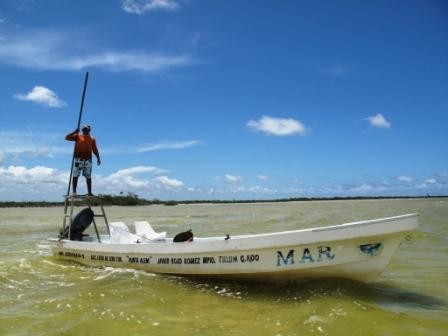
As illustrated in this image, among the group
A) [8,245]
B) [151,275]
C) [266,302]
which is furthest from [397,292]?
[8,245]

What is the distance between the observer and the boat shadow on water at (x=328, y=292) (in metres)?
7.60

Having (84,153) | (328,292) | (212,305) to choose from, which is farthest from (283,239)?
(84,153)

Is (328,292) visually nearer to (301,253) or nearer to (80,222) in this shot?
(301,253)

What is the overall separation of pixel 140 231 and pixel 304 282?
5.54 m

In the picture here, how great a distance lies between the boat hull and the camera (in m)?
7.31

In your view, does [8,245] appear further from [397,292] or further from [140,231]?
[397,292]

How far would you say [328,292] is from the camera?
25.3 feet

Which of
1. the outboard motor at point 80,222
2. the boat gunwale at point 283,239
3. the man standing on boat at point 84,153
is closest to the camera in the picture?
the boat gunwale at point 283,239

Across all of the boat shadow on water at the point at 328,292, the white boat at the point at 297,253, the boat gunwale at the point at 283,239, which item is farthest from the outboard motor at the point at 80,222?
the boat shadow on water at the point at 328,292

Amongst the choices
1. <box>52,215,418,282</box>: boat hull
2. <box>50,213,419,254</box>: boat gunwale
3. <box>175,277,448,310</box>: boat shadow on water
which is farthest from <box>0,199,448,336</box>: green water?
<box>50,213,419,254</box>: boat gunwale

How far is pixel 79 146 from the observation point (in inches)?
437

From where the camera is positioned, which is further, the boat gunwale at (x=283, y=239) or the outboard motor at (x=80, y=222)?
the outboard motor at (x=80, y=222)

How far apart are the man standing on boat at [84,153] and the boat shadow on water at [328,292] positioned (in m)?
4.30

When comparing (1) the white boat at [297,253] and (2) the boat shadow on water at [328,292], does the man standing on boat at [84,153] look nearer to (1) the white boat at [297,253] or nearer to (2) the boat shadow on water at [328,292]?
(1) the white boat at [297,253]
